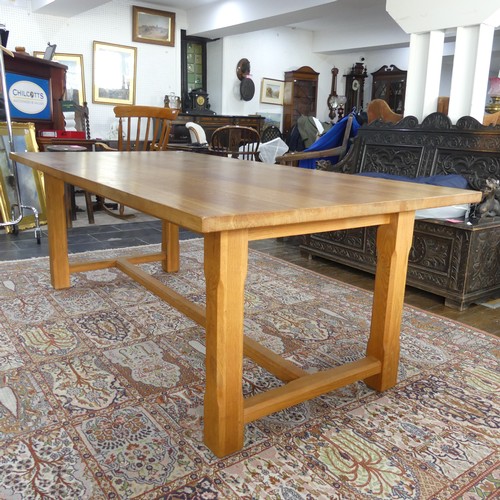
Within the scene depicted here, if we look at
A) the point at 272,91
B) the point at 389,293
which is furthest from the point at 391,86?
the point at 389,293

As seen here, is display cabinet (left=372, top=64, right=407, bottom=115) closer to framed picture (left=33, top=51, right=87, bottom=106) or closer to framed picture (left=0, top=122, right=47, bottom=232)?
framed picture (left=33, top=51, right=87, bottom=106)

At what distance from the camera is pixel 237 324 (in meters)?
1.37

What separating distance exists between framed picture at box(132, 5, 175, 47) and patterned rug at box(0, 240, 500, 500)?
6.81m

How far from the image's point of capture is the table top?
1204 millimetres

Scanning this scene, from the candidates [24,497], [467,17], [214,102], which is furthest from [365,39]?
[24,497]

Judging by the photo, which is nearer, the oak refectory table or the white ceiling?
the oak refectory table

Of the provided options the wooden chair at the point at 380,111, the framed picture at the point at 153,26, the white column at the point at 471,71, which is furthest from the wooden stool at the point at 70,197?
the framed picture at the point at 153,26

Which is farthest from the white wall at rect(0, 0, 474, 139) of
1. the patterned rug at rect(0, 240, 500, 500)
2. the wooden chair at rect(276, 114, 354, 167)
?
the patterned rug at rect(0, 240, 500, 500)

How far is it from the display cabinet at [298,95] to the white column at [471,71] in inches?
282

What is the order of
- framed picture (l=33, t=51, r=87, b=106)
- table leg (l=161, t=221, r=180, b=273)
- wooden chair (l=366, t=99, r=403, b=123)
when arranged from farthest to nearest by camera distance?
framed picture (l=33, t=51, r=87, b=106), wooden chair (l=366, t=99, r=403, b=123), table leg (l=161, t=221, r=180, b=273)

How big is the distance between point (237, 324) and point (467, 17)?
321cm

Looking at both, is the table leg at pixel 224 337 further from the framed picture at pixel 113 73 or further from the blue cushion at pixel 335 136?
the framed picture at pixel 113 73

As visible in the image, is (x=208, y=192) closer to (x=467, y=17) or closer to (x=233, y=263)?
(x=233, y=263)

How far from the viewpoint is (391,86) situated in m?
11.0
